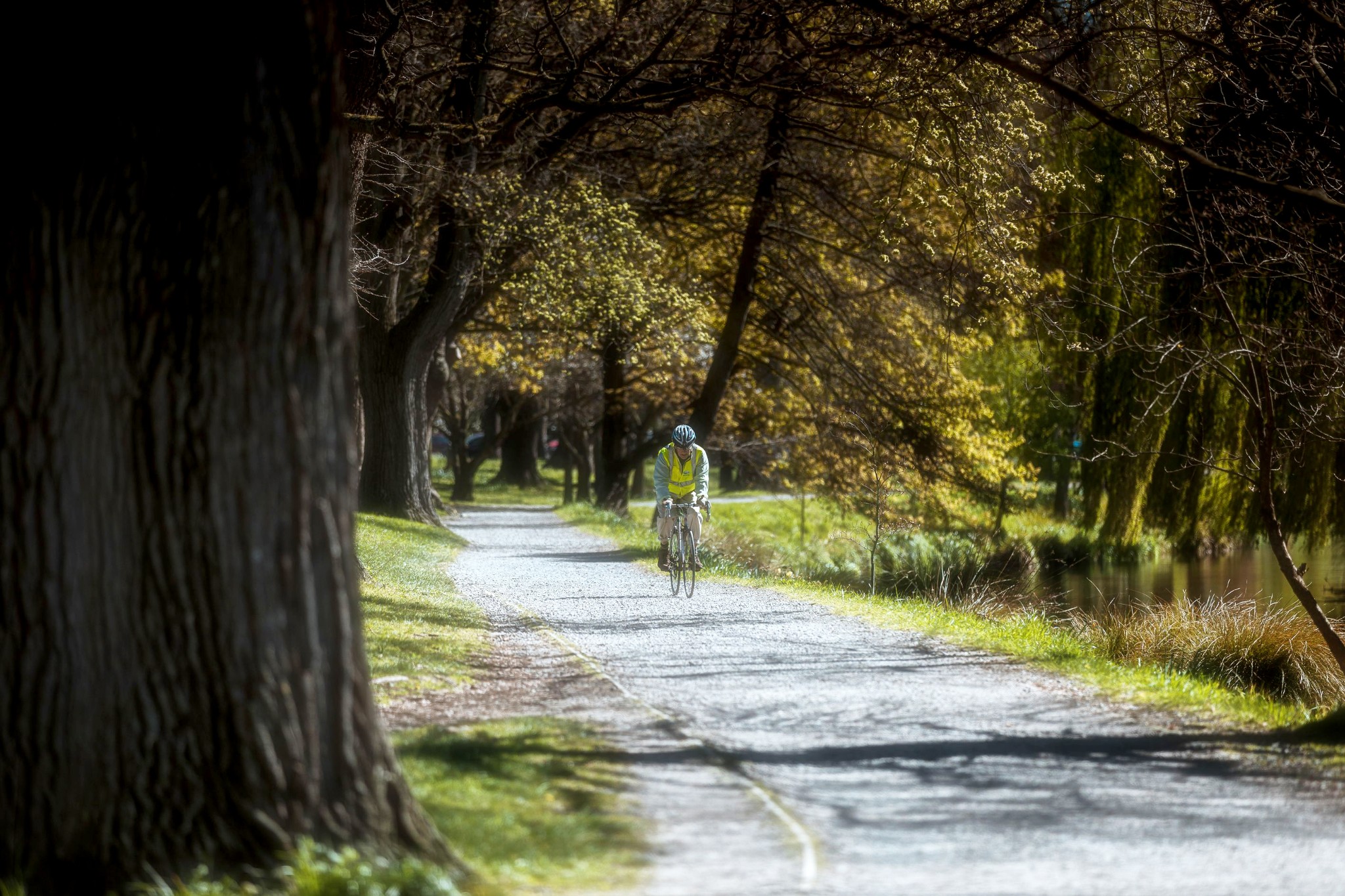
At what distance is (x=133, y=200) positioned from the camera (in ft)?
17.2

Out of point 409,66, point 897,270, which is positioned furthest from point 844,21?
point 897,270

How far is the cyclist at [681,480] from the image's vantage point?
52.2ft

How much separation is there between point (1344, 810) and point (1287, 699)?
5.57m

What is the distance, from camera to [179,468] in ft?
16.9

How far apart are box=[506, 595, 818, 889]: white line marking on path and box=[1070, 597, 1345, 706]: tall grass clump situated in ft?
15.2

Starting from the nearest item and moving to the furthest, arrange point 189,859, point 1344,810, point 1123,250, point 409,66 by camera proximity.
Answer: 1. point 189,859
2. point 1344,810
3. point 409,66
4. point 1123,250

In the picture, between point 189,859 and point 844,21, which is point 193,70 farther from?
point 844,21

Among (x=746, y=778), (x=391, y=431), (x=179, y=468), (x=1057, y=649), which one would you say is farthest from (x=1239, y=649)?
(x=391, y=431)

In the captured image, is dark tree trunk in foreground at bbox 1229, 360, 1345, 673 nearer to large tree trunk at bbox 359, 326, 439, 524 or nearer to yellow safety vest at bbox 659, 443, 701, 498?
yellow safety vest at bbox 659, 443, 701, 498

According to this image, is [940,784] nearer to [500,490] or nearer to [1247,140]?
[1247,140]

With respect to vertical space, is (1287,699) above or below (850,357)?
below

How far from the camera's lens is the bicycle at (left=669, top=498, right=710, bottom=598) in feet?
52.5

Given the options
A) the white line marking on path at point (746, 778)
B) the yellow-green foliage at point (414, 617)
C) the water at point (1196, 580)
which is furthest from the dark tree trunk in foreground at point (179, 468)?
the water at point (1196, 580)

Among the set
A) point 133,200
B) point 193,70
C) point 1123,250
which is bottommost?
point 133,200
